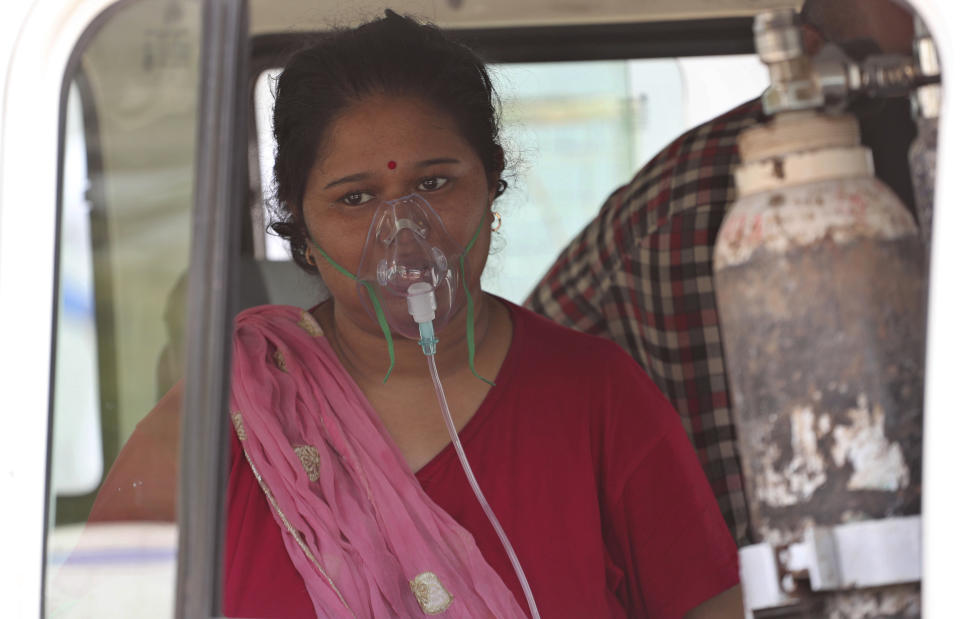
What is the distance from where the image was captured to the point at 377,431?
1674 millimetres

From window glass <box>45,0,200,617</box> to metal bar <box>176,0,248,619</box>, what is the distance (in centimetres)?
2

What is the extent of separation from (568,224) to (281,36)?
216cm

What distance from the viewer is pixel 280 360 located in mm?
1708

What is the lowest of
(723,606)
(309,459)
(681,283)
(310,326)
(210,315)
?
(723,606)

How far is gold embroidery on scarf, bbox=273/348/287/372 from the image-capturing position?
1.70 meters

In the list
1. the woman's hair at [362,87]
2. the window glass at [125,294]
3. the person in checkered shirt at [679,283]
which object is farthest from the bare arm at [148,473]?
the person in checkered shirt at [679,283]

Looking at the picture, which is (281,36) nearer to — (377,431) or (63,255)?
(377,431)

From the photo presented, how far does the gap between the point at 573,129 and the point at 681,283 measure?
3.44 metres

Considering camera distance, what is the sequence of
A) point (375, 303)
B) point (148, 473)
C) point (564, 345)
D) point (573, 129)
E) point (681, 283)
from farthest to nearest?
point (573, 129), point (681, 283), point (564, 345), point (375, 303), point (148, 473)

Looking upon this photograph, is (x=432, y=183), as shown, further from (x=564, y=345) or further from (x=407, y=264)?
(x=564, y=345)

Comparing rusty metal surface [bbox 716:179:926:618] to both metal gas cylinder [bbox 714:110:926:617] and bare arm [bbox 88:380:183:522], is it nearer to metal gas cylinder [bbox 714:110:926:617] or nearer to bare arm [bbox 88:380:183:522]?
metal gas cylinder [bbox 714:110:926:617]

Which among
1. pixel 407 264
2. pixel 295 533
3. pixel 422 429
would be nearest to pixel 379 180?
pixel 407 264

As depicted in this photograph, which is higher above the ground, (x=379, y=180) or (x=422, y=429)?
(x=379, y=180)

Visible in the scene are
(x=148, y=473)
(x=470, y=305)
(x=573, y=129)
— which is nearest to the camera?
(x=148, y=473)
